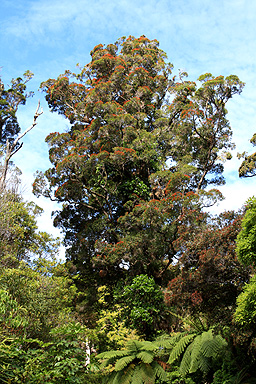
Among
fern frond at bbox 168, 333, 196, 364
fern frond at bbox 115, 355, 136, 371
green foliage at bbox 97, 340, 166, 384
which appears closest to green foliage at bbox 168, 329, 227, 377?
fern frond at bbox 168, 333, 196, 364

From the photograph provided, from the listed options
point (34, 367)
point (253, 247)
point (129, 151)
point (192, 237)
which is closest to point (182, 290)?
point (192, 237)

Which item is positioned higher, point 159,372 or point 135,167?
point 135,167

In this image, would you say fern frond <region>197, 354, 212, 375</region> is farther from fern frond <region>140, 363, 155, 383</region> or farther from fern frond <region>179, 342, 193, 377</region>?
fern frond <region>140, 363, 155, 383</region>

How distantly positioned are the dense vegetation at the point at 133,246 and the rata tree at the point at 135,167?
51 millimetres

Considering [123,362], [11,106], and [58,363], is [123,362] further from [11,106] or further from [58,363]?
[11,106]

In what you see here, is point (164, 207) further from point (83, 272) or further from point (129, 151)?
point (83, 272)

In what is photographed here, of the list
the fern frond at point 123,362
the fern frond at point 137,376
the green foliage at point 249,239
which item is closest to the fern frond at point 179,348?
the fern frond at point 137,376

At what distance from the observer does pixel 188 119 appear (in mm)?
15586

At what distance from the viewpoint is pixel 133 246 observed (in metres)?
13.1

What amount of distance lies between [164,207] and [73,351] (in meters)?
7.12

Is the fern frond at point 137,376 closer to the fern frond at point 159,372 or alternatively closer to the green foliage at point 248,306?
the fern frond at point 159,372

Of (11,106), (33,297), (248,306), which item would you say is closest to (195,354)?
(248,306)

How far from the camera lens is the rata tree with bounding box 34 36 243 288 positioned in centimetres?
1333

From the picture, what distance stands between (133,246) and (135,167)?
4421 mm
